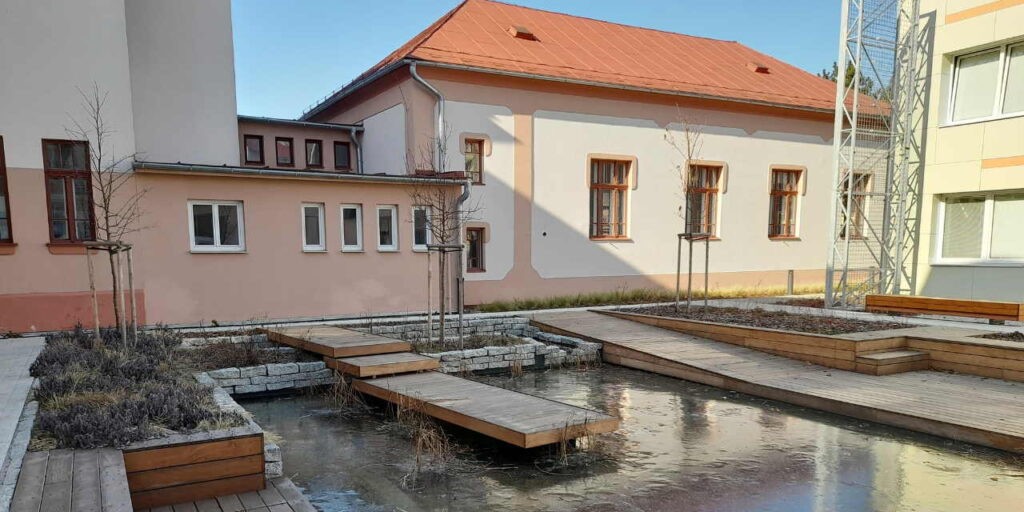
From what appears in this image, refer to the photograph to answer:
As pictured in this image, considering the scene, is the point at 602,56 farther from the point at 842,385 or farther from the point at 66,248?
the point at 66,248

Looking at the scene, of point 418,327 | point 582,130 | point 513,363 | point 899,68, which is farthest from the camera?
point 582,130

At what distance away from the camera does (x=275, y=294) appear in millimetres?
10391

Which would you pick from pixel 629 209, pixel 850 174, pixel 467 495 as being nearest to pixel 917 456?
pixel 467 495

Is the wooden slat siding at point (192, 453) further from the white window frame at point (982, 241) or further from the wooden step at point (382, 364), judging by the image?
the white window frame at point (982, 241)

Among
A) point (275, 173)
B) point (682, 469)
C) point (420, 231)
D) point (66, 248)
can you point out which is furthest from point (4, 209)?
point (682, 469)

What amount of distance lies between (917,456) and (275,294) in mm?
9573

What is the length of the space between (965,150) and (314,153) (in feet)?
45.5

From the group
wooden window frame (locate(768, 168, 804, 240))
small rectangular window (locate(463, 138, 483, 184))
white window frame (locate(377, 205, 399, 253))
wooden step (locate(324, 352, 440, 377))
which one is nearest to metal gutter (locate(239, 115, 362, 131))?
small rectangular window (locate(463, 138, 483, 184))

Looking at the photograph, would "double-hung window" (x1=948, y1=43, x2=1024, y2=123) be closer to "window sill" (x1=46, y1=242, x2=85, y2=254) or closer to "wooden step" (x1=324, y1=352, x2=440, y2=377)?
"wooden step" (x1=324, y1=352, x2=440, y2=377)

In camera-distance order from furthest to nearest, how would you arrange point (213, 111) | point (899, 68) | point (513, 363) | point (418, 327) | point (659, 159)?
point (659, 159) < point (213, 111) < point (899, 68) < point (418, 327) < point (513, 363)

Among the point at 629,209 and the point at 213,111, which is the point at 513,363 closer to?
the point at 629,209

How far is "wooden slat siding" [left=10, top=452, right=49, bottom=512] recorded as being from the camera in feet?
9.66

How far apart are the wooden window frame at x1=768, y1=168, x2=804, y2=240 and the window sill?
53.2 feet

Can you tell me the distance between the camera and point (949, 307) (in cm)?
902
